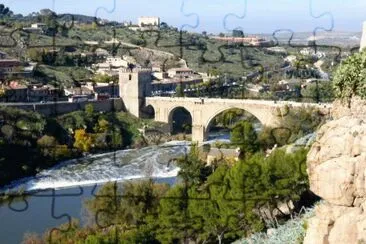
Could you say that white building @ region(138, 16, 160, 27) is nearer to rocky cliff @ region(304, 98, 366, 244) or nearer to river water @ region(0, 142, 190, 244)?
river water @ region(0, 142, 190, 244)

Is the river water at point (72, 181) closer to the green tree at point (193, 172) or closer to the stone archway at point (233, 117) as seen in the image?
the green tree at point (193, 172)

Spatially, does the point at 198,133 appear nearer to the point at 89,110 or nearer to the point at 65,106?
the point at 89,110

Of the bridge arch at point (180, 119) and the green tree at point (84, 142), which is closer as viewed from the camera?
the green tree at point (84, 142)

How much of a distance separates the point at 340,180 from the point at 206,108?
48.4ft

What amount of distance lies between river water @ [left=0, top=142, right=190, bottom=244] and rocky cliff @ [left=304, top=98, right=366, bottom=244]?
6.13 meters

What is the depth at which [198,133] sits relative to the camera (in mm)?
16688

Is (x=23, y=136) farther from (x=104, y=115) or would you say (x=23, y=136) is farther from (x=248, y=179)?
(x=248, y=179)

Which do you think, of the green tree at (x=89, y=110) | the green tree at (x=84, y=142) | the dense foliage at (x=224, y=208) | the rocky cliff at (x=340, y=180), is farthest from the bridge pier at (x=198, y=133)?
the rocky cliff at (x=340, y=180)

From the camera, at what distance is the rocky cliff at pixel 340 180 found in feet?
7.66

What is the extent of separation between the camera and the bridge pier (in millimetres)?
16375

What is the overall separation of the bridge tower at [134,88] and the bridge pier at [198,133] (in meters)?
1.62

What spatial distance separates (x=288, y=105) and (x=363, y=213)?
12761mm

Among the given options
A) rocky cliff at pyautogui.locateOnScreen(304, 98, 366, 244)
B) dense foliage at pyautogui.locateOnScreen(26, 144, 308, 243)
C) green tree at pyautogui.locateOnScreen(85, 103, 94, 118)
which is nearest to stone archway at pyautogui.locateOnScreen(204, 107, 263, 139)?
→ green tree at pyautogui.locateOnScreen(85, 103, 94, 118)

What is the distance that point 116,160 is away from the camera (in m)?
13.3
